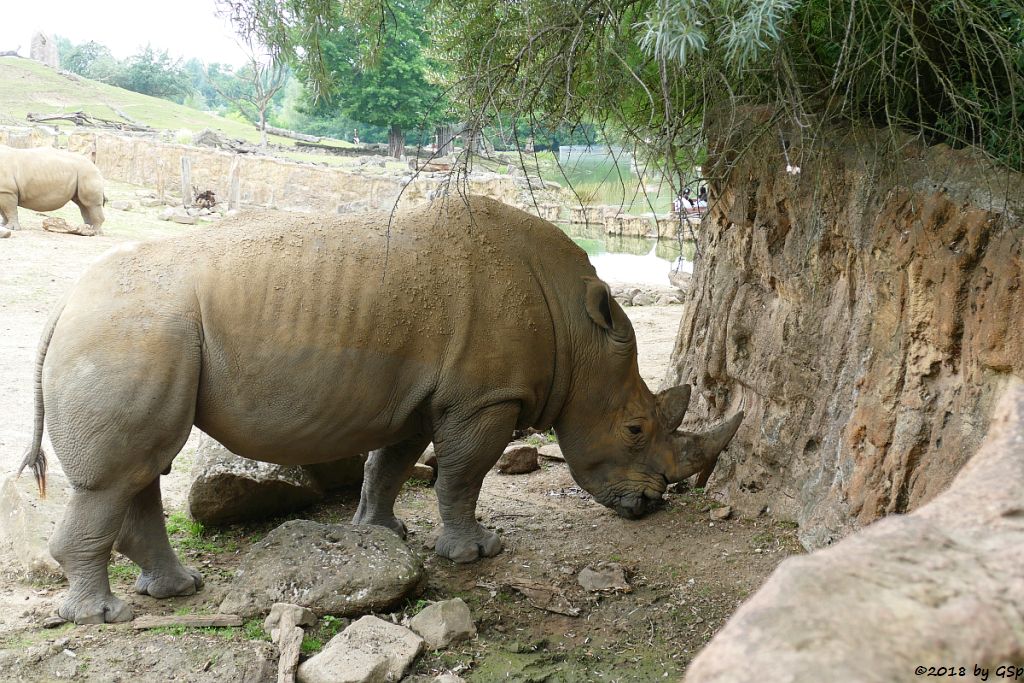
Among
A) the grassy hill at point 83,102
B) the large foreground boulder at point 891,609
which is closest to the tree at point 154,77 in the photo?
the grassy hill at point 83,102

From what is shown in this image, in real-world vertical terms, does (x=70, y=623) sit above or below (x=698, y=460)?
A: below

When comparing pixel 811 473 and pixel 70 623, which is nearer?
pixel 70 623

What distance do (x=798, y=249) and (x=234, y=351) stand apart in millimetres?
3300

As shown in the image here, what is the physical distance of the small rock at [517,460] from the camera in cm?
738

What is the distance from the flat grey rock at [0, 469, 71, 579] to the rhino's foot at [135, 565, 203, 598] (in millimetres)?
462

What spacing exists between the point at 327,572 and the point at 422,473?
7.48 feet

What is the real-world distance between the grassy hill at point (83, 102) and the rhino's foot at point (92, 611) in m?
40.3

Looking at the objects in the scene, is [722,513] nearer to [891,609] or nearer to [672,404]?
[672,404]

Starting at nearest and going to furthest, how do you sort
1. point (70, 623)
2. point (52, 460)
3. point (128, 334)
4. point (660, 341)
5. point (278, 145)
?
point (128, 334) < point (70, 623) < point (52, 460) < point (660, 341) < point (278, 145)

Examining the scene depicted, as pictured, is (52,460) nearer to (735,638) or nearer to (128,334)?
(128,334)

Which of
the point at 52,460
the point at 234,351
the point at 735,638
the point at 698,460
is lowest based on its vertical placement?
the point at 52,460

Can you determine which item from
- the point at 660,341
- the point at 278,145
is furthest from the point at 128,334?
the point at 278,145

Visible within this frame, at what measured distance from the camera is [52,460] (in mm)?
7070

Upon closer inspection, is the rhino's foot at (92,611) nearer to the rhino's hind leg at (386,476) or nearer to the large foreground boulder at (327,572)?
the large foreground boulder at (327,572)
